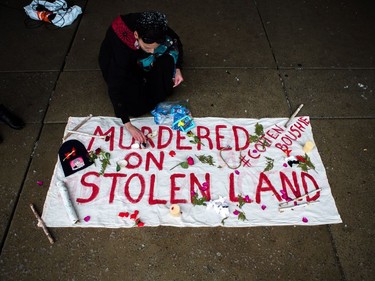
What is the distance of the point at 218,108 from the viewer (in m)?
3.05

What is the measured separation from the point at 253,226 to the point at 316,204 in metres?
0.56

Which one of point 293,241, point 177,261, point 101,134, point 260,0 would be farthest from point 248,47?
point 177,261

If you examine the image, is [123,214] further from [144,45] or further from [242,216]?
[144,45]

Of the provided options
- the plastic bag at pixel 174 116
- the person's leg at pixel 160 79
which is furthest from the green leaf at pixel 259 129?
the person's leg at pixel 160 79

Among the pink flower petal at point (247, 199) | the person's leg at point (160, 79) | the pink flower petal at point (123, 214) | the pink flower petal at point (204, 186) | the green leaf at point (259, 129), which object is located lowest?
the pink flower petal at point (247, 199)

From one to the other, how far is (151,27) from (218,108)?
1.26m

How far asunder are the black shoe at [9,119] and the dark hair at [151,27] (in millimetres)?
1560

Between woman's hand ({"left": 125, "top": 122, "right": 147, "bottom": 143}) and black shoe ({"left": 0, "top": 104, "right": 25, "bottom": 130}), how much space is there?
1.09 metres

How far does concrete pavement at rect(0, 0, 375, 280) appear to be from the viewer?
2.14 metres

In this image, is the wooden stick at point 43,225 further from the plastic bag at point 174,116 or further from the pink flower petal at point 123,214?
the plastic bag at point 174,116

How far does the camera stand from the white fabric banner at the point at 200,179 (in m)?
2.30

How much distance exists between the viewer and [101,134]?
2773 millimetres

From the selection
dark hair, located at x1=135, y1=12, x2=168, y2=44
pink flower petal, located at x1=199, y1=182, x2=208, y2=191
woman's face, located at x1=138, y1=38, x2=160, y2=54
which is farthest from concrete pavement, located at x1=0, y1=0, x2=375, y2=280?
dark hair, located at x1=135, y1=12, x2=168, y2=44

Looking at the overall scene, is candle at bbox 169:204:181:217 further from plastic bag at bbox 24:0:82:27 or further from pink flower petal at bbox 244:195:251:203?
plastic bag at bbox 24:0:82:27
